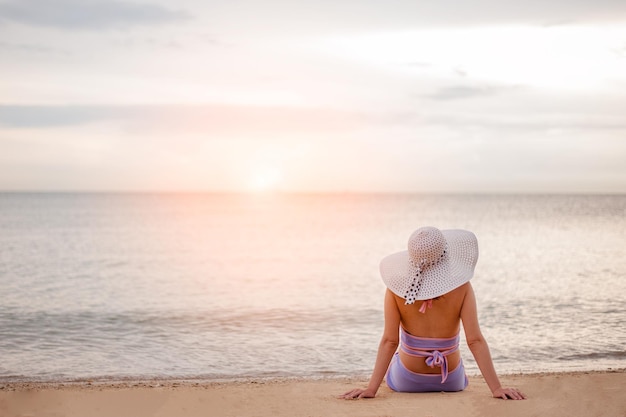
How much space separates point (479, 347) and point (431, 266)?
0.72m

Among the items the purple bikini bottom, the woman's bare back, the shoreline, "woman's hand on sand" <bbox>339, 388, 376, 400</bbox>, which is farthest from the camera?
the shoreline

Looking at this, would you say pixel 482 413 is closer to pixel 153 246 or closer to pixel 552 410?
pixel 552 410

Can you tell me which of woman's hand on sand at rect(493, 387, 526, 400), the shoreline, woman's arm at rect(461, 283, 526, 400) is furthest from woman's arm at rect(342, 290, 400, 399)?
the shoreline

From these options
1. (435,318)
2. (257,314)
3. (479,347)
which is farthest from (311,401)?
Result: (257,314)

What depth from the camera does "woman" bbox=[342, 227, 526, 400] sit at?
17.7 ft

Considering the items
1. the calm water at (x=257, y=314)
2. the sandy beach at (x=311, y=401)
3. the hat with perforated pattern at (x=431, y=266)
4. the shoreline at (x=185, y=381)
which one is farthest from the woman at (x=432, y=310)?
Answer: the calm water at (x=257, y=314)

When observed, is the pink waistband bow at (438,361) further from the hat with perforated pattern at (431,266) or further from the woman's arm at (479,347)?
the hat with perforated pattern at (431,266)

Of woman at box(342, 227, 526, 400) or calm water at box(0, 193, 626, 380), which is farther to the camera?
calm water at box(0, 193, 626, 380)

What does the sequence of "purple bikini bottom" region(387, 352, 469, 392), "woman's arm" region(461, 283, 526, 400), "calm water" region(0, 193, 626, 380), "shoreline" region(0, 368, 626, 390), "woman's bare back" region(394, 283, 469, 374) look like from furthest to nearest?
"calm water" region(0, 193, 626, 380), "shoreline" region(0, 368, 626, 390), "purple bikini bottom" region(387, 352, 469, 392), "woman's bare back" region(394, 283, 469, 374), "woman's arm" region(461, 283, 526, 400)

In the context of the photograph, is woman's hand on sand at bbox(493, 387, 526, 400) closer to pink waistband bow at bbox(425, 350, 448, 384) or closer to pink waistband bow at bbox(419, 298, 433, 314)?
pink waistband bow at bbox(425, 350, 448, 384)

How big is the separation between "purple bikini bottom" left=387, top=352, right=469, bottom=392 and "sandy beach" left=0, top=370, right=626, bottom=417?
9 centimetres

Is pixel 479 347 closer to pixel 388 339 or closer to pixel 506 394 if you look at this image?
pixel 506 394

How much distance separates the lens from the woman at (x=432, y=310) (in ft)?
17.7

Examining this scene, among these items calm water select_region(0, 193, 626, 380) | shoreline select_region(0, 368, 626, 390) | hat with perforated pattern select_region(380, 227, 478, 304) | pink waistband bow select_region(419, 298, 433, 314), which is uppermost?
hat with perforated pattern select_region(380, 227, 478, 304)
